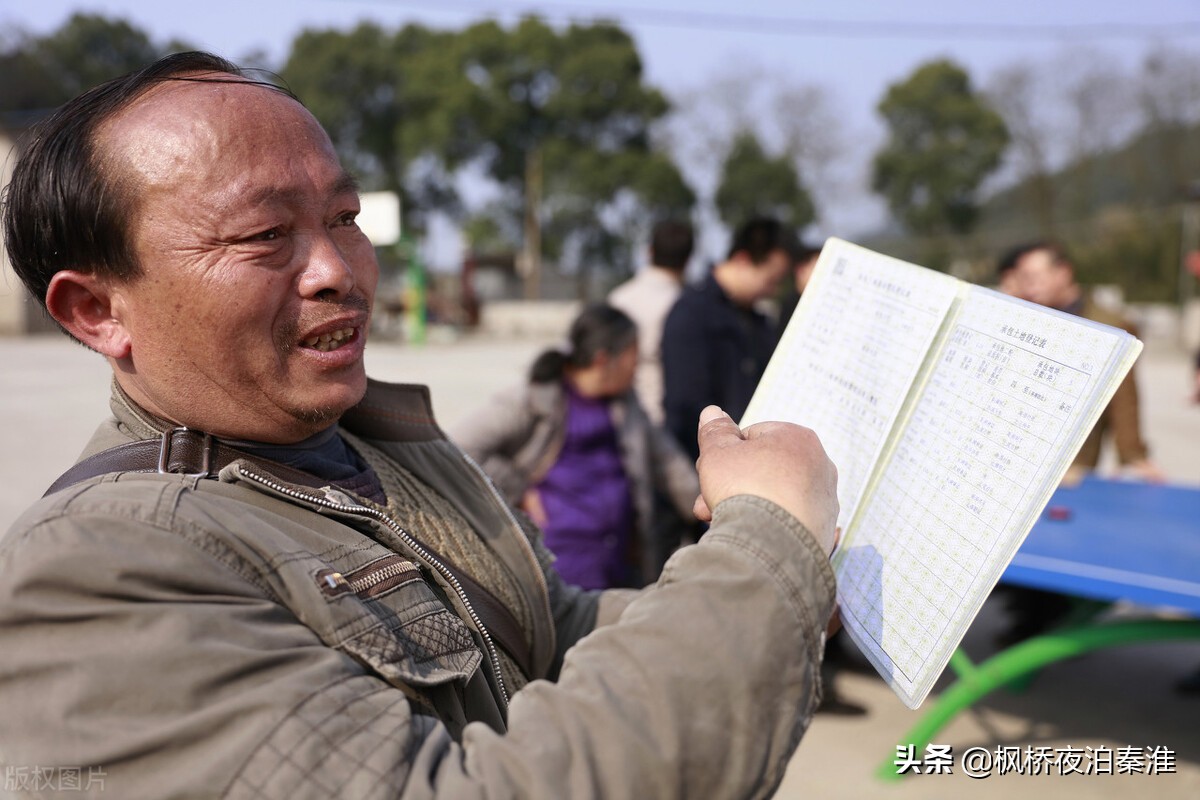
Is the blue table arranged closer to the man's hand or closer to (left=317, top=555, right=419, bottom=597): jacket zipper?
the man's hand

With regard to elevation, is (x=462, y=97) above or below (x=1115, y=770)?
above

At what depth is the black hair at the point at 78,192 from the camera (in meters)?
1.01

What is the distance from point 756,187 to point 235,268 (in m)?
29.2

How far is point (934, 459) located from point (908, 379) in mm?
112

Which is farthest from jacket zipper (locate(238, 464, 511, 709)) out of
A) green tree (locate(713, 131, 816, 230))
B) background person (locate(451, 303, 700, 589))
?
green tree (locate(713, 131, 816, 230))

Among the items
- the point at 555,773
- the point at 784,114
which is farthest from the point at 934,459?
the point at 784,114

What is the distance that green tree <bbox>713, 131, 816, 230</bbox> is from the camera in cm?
2889

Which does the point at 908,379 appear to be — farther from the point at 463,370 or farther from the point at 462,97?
A: the point at 462,97

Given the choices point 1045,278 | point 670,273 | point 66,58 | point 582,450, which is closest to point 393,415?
point 582,450

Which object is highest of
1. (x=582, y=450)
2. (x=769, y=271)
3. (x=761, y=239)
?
(x=761, y=239)

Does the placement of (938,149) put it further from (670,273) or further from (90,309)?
(90,309)

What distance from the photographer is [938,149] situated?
31.3 meters

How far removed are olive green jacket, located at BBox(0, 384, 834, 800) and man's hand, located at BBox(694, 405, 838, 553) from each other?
0.03 metres

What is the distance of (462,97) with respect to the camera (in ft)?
97.8
